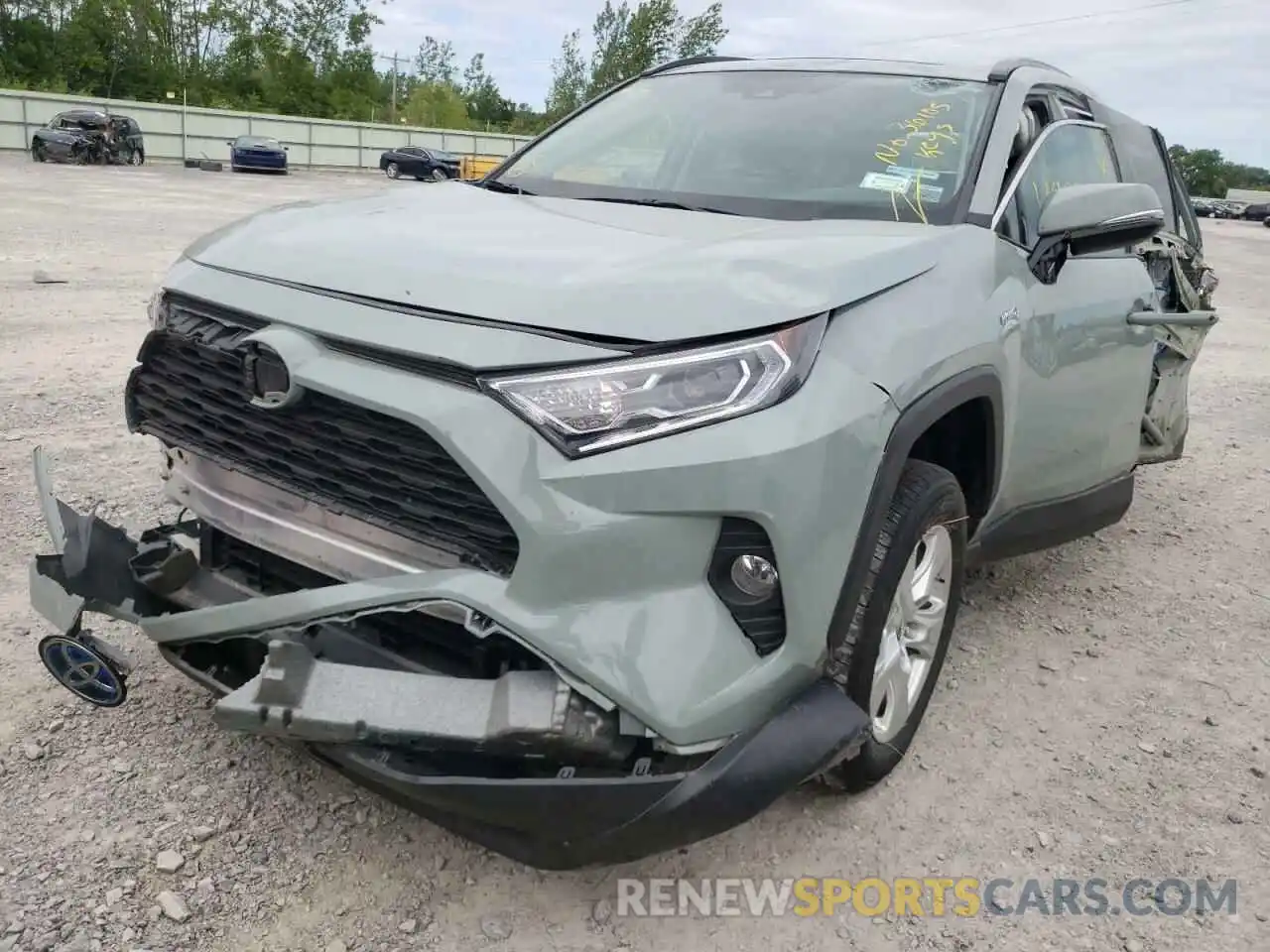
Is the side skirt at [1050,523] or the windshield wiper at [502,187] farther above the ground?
the windshield wiper at [502,187]

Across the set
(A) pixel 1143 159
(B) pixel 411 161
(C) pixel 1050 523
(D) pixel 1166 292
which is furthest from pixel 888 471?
(B) pixel 411 161

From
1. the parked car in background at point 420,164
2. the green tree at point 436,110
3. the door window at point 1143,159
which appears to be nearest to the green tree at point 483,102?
the green tree at point 436,110

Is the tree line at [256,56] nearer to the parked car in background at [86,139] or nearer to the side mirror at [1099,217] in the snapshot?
the parked car in background at [86,139]

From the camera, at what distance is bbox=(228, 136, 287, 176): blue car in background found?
35750mm

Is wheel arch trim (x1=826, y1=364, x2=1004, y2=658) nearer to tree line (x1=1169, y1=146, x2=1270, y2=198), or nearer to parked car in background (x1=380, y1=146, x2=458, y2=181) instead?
parked car in background (x1=380, y1=146, x2=458, y2=181)

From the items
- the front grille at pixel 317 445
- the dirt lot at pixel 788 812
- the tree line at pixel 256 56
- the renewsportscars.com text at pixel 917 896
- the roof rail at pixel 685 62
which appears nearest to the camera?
the front grille at pixel 317 445

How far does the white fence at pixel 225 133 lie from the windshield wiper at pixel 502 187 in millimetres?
38049

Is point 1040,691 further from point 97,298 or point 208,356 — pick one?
point 97,298

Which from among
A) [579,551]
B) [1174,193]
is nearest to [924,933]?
[579,551]

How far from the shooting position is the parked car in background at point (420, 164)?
36969 mm

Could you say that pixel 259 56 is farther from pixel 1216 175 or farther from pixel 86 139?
pixel 1216 175

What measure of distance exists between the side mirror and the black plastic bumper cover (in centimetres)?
158

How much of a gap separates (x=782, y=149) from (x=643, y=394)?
5.39ft

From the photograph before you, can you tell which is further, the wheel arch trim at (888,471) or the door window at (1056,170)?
the door window at (1056,170)
